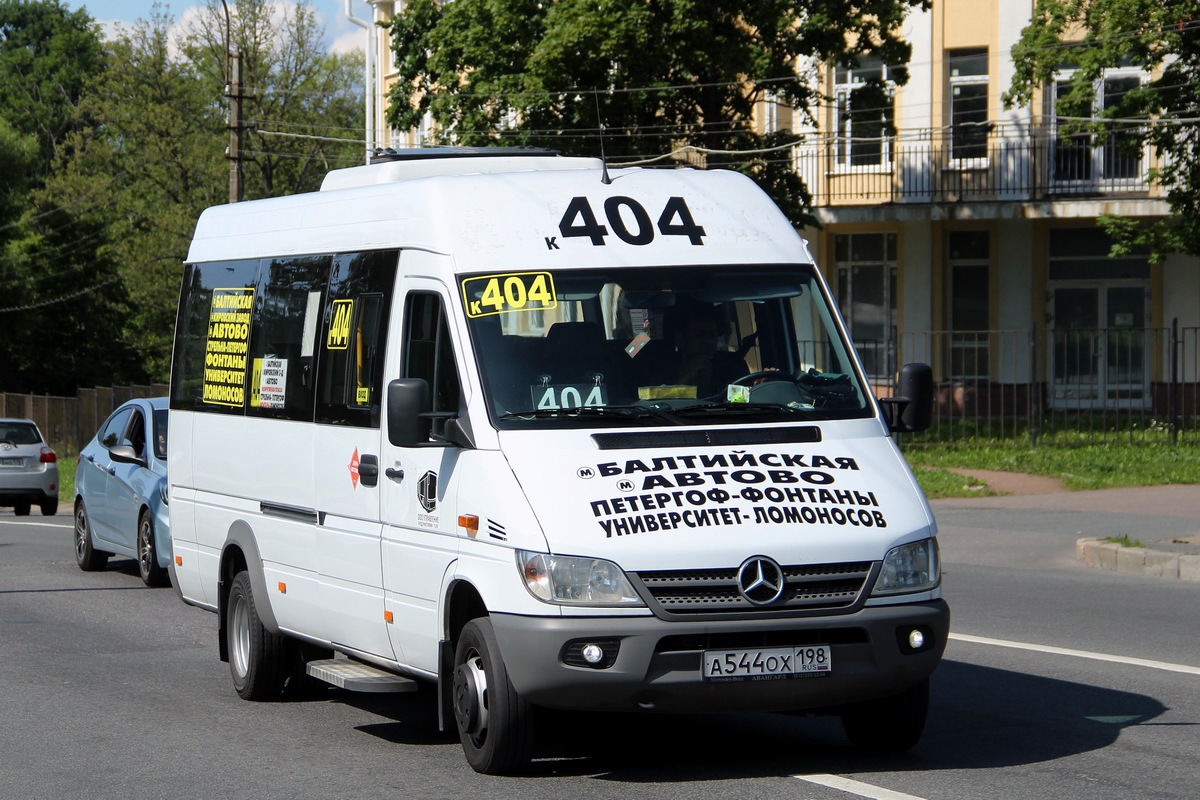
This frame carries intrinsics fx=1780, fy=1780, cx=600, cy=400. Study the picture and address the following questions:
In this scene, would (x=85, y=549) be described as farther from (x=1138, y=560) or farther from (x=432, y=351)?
(x=432, y=351)

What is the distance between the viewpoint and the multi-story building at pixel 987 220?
35219mm

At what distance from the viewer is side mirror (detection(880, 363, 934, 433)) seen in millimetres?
7969

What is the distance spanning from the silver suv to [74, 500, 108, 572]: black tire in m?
10.6

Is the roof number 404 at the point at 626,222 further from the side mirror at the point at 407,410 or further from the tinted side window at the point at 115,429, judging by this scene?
the tinted side window at the point at 115,429

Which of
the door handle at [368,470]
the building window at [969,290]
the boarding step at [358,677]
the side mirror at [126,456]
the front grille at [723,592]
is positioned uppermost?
→ the building window at [969,290]

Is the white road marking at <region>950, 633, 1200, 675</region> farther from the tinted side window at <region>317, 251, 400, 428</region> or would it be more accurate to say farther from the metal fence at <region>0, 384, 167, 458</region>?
the metal fence at <region>0, 384, 167, 458</region>

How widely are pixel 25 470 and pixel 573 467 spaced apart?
22.9 metres

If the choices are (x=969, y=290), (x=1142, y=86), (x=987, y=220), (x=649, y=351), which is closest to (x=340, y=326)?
(x=649, y=351)

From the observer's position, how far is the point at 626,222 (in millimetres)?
7895

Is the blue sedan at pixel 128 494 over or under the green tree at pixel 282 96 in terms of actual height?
under

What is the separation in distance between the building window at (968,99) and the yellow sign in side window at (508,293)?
29.7 meters

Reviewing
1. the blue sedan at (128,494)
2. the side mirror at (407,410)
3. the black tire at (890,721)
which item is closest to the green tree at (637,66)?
the blue sedan at (128,494)

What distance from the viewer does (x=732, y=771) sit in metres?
7.19

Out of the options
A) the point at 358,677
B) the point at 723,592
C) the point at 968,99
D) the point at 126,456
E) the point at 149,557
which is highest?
the point at 968,99
